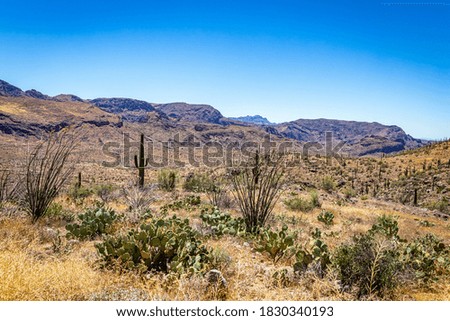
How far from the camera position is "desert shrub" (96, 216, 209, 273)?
4383mm

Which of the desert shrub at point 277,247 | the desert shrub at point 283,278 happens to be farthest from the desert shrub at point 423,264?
the desert shrub at point 283,278

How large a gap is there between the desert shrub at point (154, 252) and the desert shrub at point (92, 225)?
1.62m

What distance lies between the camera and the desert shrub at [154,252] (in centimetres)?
438

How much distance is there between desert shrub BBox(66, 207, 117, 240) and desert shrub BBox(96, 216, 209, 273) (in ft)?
5.32

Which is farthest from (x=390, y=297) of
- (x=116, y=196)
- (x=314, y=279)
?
(x=116, y=196)

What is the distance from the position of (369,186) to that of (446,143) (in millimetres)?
18100

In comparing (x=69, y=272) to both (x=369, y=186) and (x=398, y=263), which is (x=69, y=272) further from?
(x=369, y=186)

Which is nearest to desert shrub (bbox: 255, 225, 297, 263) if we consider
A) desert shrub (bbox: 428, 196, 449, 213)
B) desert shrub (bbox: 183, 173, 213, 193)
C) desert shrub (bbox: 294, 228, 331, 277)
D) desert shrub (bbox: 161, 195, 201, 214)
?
desert shrub (bbox: 294, 228, 331, 277)

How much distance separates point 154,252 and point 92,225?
8.74ft

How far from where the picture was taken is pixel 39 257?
4.84m

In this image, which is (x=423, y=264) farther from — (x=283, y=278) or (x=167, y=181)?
(x=167, y=181)

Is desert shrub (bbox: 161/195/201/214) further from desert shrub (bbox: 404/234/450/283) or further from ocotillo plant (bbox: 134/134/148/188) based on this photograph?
desert shrub (bbox: 404/234/450/283)

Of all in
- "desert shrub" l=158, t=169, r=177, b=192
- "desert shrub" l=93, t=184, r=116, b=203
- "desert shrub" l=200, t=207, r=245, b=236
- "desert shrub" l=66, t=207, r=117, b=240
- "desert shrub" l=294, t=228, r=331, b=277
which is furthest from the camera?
"desert shrub" l=158, t=169, r=177, b=192

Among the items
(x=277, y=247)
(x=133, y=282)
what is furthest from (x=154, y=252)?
(x=277, y=247)
